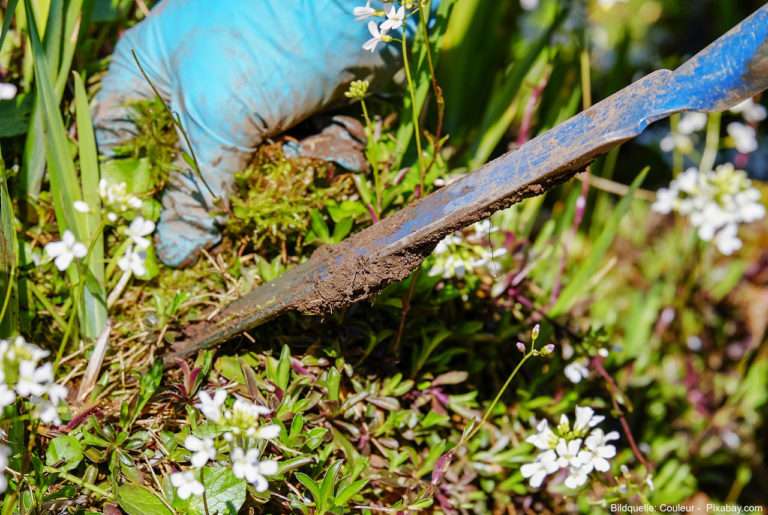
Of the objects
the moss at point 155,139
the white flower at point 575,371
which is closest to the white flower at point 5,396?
the moss at point 155,139

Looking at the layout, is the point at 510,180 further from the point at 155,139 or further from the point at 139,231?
the point at 155,139

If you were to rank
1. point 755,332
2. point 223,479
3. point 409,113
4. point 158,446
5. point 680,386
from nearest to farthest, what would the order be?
point 223,479 < point 158,446 < point 409,113 < point 680,386 < point 755,332

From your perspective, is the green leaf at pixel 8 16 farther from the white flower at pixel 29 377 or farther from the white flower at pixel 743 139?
the white flower at pixel 743 139

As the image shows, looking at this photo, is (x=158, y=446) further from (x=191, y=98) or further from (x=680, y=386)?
(x=680, y=386)

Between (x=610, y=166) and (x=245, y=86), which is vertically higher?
(x=245, y=86)

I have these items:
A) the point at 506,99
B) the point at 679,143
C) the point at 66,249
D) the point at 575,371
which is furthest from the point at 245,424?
the point at 679,143

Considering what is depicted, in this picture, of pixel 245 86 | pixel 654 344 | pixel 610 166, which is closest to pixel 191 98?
pixel 245 86
